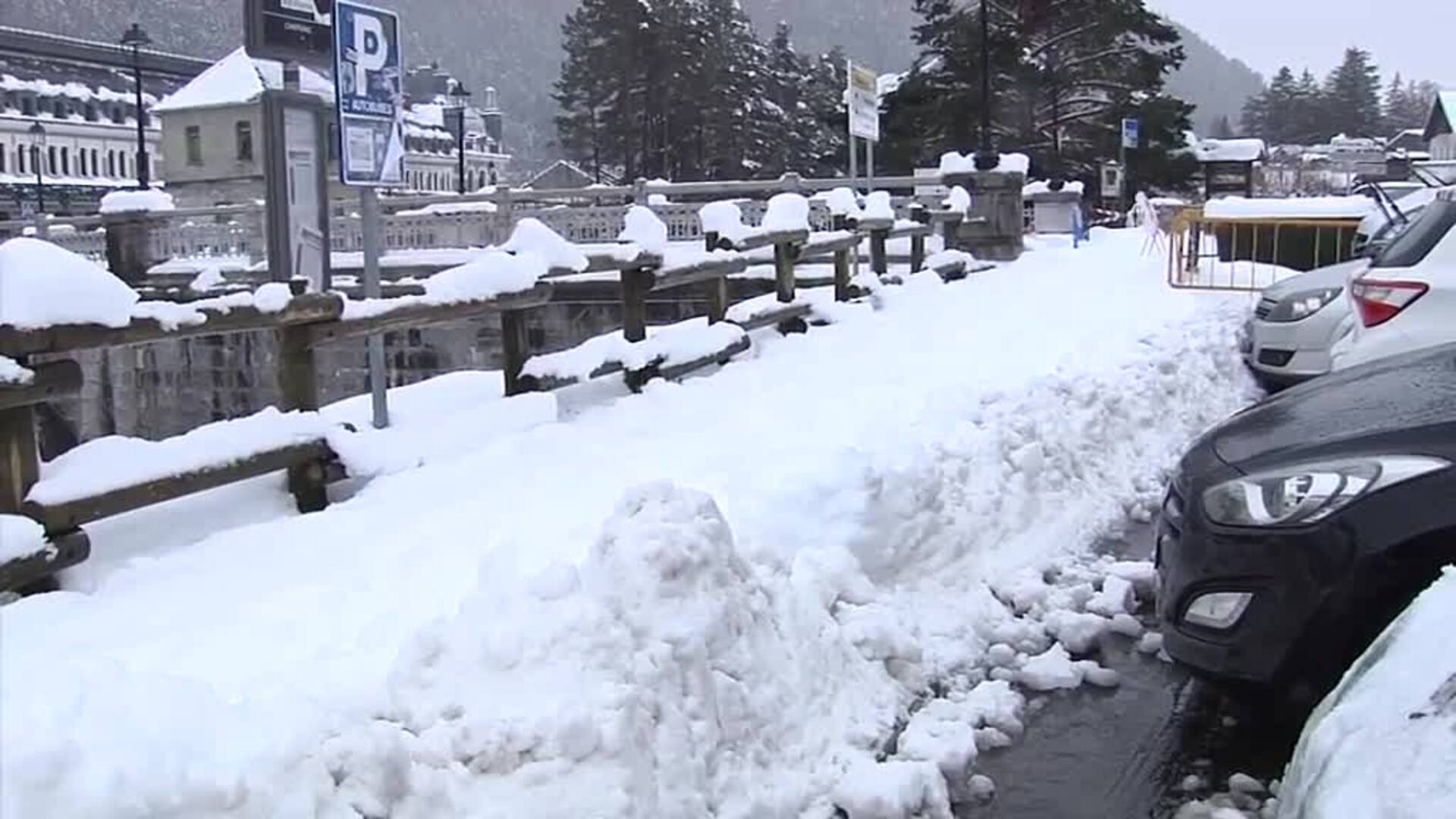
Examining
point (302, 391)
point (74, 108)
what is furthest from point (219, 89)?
point (302, 391)

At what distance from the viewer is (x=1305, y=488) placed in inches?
169

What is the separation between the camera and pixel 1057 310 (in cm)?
1403

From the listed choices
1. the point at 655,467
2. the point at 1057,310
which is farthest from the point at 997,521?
the point at 1057,310

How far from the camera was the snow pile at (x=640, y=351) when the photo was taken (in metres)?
8.30

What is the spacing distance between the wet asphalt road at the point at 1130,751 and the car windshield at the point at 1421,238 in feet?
13.3

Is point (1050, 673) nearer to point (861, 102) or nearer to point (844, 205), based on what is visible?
point (844, 205)

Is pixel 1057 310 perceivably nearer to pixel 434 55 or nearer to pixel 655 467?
pixel 655 467

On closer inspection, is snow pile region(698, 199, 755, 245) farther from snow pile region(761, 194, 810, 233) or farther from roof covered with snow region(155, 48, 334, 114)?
roof covered with snow region(155, 48, 334, 114)

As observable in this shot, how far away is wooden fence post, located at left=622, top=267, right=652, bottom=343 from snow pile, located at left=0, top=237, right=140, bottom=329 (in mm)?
4630

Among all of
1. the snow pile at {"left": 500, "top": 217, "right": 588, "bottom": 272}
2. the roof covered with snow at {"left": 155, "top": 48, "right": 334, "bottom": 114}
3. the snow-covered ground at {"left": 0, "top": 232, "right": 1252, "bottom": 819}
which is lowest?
the snow-covered ground at {"left": 0, "top": 232, "right": 1252, "bottom": 819}

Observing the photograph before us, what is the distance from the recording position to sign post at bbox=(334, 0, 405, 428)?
7.32m

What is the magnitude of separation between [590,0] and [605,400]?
57.0 m

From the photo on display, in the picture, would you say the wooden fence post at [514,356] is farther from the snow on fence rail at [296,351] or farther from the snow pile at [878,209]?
the snow pile at [878,209]

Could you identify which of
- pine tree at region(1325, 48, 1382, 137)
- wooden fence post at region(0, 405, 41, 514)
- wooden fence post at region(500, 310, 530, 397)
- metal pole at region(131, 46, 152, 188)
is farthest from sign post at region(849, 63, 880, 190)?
pine tree at region(1325, 48, 1382, 137)
